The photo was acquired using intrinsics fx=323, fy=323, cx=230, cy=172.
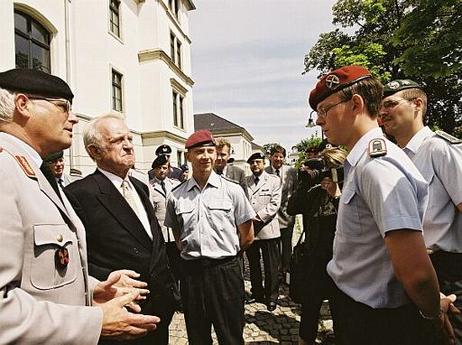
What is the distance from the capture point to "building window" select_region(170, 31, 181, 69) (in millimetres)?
20719

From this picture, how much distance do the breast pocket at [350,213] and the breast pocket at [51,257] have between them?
1.26 m

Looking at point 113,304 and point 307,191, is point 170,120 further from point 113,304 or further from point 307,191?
point 113,304

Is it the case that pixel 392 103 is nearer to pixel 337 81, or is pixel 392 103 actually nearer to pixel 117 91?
pixel 337 81

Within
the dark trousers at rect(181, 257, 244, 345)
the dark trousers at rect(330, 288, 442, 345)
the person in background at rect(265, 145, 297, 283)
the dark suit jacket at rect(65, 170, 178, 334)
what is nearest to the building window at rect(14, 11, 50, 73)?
the person in background at rect(265, 145, 297, 283)

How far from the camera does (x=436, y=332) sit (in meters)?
1.54

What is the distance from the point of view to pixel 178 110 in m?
20.8

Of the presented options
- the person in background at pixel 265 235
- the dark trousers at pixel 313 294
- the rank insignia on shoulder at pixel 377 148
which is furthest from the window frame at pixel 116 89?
the rank insignia on shoulder at pixel 377 148

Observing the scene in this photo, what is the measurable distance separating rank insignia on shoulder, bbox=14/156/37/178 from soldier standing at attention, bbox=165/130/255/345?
172 centimetres

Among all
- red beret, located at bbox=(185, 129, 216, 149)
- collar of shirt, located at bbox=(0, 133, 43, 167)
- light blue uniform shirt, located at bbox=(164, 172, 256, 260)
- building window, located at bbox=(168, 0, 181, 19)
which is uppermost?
building window, located at bbox=(168, 0, 181, 19)

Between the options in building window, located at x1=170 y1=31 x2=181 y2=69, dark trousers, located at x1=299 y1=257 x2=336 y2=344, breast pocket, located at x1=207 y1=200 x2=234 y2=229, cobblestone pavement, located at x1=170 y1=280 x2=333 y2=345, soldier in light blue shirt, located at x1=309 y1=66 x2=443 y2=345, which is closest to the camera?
soldier in light blue shirt, located at x1=309 y1=66 x2=443 y2=345

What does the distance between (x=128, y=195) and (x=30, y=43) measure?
10229 mm

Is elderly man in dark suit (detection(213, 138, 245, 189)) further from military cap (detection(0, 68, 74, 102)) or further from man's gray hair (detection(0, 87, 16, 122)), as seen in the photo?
man's gray hair (detection(0, 87, 16, 122))

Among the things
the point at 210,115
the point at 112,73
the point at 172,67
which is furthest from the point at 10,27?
the point at 210,115

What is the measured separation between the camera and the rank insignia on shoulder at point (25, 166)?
4.14 ft
